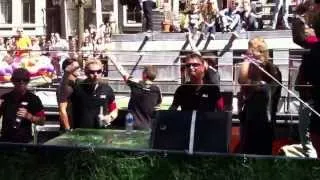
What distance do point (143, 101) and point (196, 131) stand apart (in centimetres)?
239

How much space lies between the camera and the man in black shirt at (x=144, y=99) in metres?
7.29

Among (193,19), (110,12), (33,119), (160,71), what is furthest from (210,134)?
(110,12)

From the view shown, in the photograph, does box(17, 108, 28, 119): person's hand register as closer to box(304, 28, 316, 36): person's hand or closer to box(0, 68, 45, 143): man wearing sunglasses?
box(0, 68, 45, 143): man wearing sunglasses

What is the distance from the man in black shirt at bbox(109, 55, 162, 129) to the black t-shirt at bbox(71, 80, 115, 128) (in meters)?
0.30

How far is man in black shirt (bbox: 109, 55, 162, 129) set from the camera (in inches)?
287

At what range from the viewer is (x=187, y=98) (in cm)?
639

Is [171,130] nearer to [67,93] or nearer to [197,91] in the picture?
[197,91]

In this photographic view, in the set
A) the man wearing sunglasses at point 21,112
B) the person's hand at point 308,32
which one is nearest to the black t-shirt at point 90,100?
the man wearing sunglasses at point 21,112

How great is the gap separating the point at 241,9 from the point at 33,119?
424 inches

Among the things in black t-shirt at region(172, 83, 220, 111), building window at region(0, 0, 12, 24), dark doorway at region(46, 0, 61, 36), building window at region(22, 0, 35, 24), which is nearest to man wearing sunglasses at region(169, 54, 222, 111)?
black t-shirt at region(172, 83, 220, 111)

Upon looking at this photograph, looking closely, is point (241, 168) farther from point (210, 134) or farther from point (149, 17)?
point (149, 17)

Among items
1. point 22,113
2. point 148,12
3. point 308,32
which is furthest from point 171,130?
point 148,12

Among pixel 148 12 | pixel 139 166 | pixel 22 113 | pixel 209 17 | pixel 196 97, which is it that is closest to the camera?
pixel 139 166

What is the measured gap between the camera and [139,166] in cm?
498
